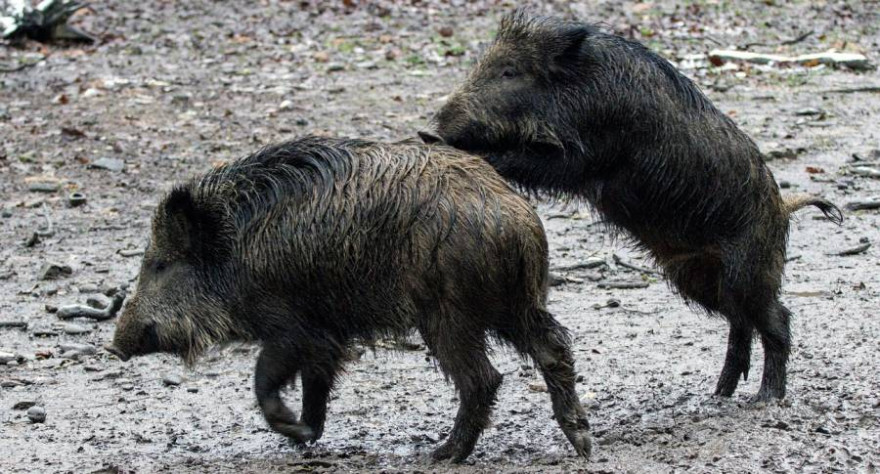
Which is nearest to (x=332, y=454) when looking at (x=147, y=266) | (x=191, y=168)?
(x=147, y=266)

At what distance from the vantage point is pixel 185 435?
599cm

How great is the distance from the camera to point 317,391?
5.70 meters

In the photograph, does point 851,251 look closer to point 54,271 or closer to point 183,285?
point 183,285

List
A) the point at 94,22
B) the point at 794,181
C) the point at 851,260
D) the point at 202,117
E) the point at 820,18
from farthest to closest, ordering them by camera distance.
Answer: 1. the point at 820,18
2. the point at 94,22
3. the point at 202,117
4. the point at 794,181
5. the point at 851,260

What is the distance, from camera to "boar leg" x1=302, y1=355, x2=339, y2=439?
5547mm

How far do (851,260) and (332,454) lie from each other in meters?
4.19

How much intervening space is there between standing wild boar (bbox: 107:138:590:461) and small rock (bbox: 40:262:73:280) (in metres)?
2.69

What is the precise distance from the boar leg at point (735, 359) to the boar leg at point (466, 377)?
153 cm

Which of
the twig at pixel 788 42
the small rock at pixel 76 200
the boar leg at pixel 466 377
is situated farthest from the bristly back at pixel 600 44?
the twig at pixel 788 42

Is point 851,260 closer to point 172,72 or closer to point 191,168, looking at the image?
point 191,168

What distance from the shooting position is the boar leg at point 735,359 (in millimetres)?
6363

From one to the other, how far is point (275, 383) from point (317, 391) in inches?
10.0

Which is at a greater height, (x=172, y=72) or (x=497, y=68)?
(x=497, y=68)

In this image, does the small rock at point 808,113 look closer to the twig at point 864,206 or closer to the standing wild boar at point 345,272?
the twig at point 864,206
